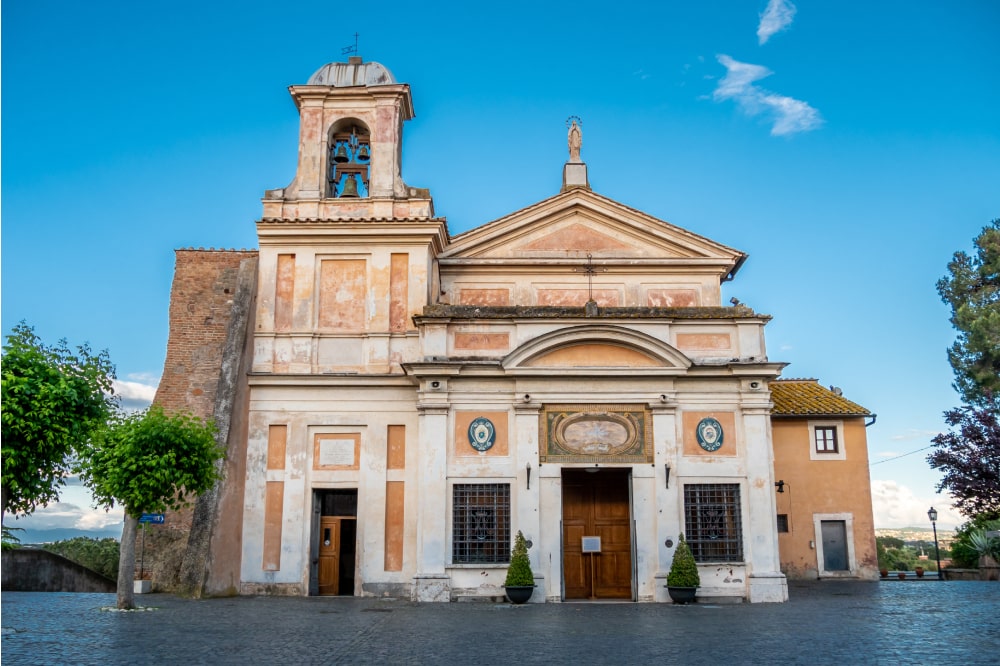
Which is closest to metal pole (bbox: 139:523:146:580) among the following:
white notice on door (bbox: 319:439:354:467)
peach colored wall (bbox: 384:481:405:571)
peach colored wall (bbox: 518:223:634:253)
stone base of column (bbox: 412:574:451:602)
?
white notice on door (bbox: 319:439:354:467)

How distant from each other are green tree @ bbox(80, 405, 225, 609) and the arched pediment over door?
698cm

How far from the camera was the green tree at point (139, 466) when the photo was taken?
1728cm

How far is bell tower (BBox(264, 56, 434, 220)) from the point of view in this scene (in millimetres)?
22719

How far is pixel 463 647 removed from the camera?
11625mm

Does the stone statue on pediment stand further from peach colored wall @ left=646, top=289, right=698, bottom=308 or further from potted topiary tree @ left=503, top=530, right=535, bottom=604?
potted topiary tree @ left=503, top=530, right=535, bottom=604

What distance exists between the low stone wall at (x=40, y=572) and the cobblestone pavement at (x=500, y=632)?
5.53m

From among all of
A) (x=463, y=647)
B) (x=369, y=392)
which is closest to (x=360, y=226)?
(x=369, y=392)

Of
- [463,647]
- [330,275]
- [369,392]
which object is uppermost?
[330,275]

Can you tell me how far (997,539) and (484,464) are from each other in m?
17.2

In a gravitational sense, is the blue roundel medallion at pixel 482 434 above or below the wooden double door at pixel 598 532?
above

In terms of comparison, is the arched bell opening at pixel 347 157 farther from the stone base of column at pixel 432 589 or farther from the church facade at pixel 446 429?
the stone base of column at pixel 432 589

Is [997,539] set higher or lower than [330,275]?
lower

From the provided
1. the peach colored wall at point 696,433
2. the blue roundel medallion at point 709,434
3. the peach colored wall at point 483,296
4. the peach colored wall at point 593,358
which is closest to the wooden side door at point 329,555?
the peach colored wall at point 593,358

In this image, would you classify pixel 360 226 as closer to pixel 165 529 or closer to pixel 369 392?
pixel 369 392
